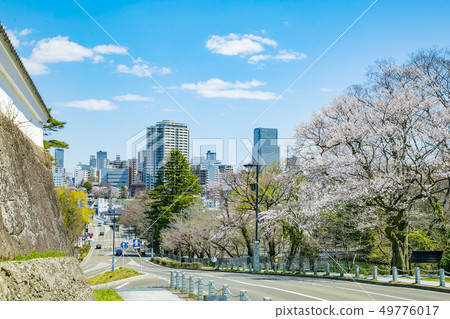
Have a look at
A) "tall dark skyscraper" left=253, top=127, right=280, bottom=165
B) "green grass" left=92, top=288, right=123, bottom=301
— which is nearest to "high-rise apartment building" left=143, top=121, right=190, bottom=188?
"tall dark skyscraper" left=253, top=127, right=280, bottom=165

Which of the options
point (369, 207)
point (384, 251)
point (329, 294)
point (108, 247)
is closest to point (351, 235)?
point (384, 251)

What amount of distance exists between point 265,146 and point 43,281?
26.8 metres

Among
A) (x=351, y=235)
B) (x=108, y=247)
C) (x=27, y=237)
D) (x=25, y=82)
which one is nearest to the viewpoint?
(x=27, y=237)

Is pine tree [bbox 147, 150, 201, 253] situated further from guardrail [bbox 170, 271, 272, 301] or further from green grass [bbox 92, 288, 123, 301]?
green grass [bbox 92, 288, 123, 301]

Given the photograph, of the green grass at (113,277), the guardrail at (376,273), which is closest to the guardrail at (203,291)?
the guardrail at (376,273)

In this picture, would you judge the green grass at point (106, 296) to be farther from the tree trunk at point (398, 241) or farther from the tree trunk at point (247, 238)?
the tree trunk at point (247, 238)

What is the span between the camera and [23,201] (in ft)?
34.9

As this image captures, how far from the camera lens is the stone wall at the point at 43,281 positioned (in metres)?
6.44

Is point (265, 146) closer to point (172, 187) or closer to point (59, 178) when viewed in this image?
point (172, 187)

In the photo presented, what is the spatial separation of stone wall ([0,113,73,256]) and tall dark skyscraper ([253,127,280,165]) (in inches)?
735

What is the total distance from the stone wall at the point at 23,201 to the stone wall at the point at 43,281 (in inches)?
35.6

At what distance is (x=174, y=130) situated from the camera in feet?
225

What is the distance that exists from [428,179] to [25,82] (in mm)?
18804

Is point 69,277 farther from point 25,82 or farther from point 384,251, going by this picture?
point 384,251
